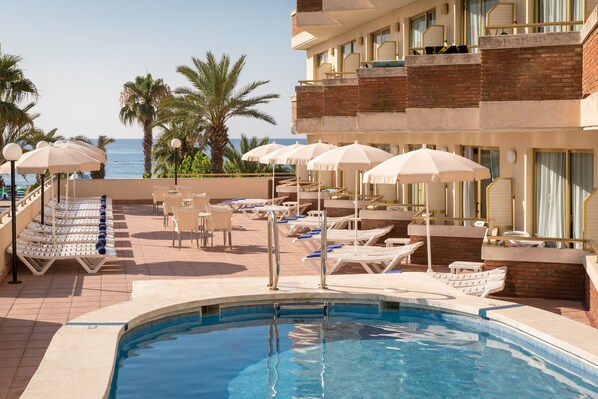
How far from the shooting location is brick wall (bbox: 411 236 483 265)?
18.7m

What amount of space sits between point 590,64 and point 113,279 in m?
9.09

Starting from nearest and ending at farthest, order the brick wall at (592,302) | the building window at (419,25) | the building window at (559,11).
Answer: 1. the brick wall at (592,302)
2. the building window at (559,11)
3. the building window at (419,25)

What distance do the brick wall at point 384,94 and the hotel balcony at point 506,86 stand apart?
3 cm

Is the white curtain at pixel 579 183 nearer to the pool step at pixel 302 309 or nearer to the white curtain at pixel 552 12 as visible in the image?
the white curtain at pixel 552 12

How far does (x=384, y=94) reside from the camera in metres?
21.9

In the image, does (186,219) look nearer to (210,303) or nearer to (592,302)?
(210,303)

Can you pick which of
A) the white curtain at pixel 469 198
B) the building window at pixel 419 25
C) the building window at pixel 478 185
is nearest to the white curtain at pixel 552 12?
the building window at pixel 478 185

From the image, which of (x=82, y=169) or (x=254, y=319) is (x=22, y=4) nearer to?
(x=82, y=169)

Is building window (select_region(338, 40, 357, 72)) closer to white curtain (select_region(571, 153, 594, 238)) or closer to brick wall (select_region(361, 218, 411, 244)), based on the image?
brick wall (select_region(361, 218, 411, 244))

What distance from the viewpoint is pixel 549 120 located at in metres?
15.2

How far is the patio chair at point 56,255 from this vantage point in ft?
59.2

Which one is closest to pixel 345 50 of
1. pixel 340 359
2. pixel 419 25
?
pixel 419 25

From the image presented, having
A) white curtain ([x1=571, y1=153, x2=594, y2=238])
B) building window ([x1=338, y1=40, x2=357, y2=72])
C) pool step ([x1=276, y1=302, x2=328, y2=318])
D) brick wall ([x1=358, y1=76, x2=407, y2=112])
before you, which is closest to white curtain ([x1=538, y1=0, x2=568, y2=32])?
white curtain ([x1=571, y1=153, x2=594, y2=238])

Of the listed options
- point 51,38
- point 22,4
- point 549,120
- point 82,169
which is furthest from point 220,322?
point 51,38
